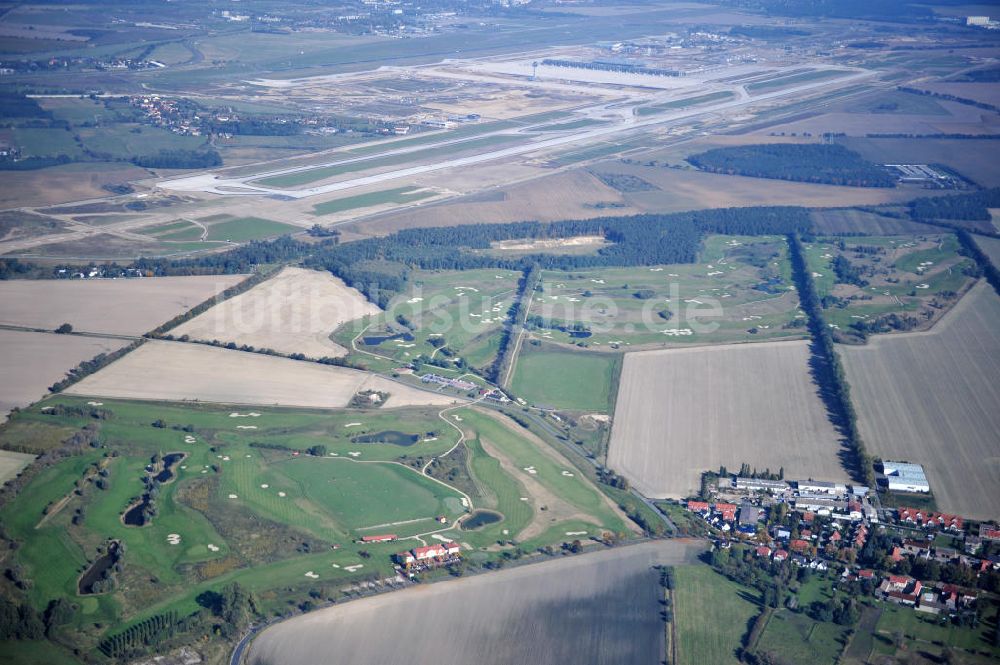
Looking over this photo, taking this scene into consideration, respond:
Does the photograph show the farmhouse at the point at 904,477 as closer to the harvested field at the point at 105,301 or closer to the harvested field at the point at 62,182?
the harvested field at the point at 105,301

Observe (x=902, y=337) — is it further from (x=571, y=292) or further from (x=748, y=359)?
(x=571, y=292)

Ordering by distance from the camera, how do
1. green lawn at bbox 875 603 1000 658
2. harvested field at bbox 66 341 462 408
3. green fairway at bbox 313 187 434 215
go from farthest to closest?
green fairway at bbox 313 187 434 215 < harvested field at bbox 66 341 462 408 < green lawn at bbox 875 603 1000 658

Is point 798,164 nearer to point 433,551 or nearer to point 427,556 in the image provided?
point 433,551

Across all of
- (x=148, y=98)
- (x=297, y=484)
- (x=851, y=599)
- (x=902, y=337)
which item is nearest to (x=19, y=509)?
(x=297, y=484)

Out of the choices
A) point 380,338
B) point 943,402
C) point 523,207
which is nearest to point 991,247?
point 943,402

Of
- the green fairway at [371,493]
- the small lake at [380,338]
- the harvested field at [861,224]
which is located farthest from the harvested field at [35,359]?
the harvested field at [861,224]

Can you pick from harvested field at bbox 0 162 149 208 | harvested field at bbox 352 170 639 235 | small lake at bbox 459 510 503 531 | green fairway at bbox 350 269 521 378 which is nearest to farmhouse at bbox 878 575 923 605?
small lake at bbox 459 510 503 531

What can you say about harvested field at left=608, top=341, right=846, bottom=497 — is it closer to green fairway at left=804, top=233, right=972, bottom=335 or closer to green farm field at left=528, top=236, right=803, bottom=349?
green farm field at left=528, top=236, right=803, bottom=349
